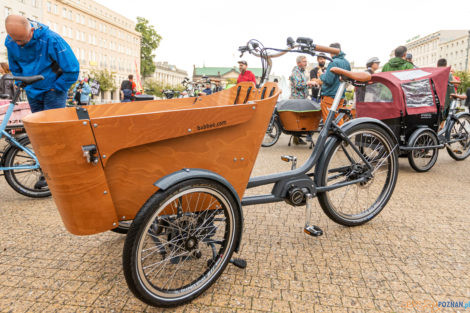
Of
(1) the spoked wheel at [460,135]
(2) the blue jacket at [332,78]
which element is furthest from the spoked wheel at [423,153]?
(2) the blue jacket at [332,78]

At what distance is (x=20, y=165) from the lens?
3857 millimetres

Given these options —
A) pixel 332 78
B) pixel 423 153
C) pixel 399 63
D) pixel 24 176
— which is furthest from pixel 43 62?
pixel 399 63

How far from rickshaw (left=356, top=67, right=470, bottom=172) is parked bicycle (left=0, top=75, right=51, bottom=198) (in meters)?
4.77

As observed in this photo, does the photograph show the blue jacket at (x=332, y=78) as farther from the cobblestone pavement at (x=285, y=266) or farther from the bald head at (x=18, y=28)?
the bald head at (x=18, y=28)

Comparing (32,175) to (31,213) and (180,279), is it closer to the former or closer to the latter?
(31,213)

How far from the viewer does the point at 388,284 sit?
89.7 inches

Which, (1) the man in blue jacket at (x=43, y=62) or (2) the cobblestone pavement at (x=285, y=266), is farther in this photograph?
(1) the man in blue jacket at (x=43, y=62)

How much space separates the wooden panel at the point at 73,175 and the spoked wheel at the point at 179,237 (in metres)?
0.24

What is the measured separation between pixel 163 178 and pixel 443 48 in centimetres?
11388

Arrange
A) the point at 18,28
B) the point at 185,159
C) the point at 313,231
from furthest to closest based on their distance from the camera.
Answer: the point at 18,28 < the point at 313,231 < the point at 185,159

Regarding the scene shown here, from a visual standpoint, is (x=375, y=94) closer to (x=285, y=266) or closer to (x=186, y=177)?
(x=285, y=266)

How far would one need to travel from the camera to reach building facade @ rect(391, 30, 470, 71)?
8447cm

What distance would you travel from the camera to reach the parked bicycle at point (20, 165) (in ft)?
12.5

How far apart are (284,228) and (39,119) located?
219cm
